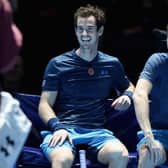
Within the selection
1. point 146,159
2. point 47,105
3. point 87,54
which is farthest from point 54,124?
point 146,159

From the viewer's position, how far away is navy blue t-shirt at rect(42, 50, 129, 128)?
5074 mm

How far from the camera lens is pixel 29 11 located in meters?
7.25

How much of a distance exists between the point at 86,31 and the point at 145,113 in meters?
0.77

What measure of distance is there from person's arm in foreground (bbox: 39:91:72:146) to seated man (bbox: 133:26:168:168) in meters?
0.54

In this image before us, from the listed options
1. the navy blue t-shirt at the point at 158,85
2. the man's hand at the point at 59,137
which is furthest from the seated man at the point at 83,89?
the navy blue t-shirt at the point at 158,85

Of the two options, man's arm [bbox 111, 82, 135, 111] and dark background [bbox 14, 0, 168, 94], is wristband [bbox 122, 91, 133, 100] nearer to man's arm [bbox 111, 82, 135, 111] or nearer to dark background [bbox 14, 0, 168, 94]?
man's arm [bbox 111, 82, 135, 111]

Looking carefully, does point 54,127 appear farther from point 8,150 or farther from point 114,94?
point 8,150

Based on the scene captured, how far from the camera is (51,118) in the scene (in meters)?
4.93

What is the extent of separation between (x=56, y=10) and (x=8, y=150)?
414cm

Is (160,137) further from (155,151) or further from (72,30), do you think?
(72,30)

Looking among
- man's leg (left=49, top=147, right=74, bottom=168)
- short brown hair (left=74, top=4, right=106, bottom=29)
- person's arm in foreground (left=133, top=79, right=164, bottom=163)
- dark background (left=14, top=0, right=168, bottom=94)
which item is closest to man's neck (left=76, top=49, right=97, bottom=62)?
short brown hair (left=74, top=4, right=106, bottom=29)

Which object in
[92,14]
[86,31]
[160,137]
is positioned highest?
[92,14]

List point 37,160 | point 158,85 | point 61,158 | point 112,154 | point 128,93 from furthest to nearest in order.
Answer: point 128,93 → point 158,85 → point 37,160 → point 112,154 → point 61,158

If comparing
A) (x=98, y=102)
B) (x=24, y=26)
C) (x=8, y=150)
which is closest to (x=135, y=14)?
(x=24, y=26)
